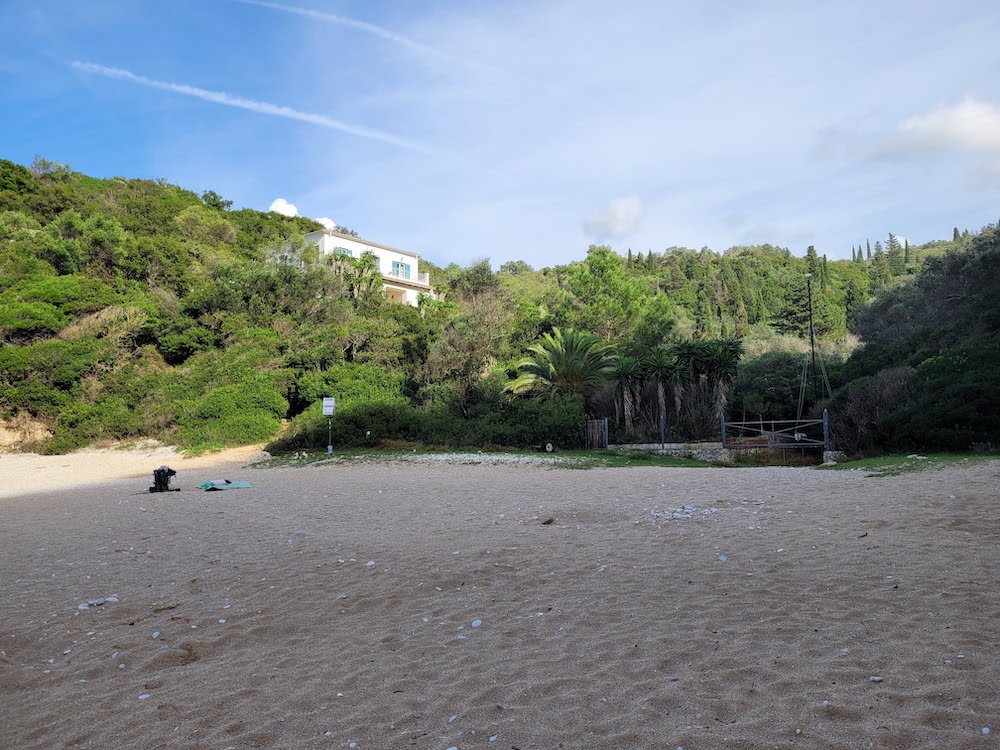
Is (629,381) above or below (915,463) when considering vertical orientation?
above

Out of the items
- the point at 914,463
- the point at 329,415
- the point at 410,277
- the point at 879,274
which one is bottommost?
the point at 914,463

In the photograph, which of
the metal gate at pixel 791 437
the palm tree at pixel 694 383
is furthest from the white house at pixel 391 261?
the metal gate at pixel 791 437

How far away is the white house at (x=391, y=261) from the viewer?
149 ft

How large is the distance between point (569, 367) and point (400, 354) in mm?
9085

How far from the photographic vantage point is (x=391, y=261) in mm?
48219

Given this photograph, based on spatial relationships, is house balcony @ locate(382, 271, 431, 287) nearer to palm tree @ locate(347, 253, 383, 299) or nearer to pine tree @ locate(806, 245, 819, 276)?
palm tree @ locate(347, 253, 383, 299)

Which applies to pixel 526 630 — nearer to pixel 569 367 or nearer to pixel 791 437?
pixel 791 437

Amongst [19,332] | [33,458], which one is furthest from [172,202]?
[33,458]

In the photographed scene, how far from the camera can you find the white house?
45438 mm

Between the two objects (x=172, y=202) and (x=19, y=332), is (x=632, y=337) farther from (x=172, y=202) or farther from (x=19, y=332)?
(x=172, y=202)

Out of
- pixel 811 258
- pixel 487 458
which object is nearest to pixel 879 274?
pixel 811 258

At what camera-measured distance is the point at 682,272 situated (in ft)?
236

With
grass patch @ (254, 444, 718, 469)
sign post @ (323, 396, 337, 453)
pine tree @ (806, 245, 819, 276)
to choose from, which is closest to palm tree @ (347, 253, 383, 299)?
sign post @ (323, 396, 337, 453)

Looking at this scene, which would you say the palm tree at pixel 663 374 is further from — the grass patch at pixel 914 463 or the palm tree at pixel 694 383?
the grass patch at pixel 914 463
